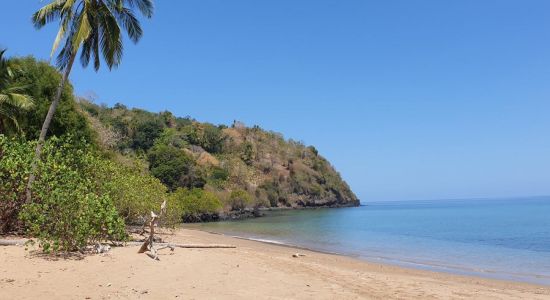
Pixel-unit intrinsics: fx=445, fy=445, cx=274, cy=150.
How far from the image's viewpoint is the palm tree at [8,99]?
17.4 meters

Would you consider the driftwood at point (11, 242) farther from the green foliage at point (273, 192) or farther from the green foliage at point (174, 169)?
the green foliage at point (273, 192)

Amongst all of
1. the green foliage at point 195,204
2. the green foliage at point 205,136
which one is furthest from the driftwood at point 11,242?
the green foliage at point 205,136

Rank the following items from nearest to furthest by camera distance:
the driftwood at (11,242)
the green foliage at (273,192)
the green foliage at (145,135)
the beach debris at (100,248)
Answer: the beach debris at (100,248) → the driftwood at (11,242) → the green foliage at (145,135) → the green foliage at (273,192)

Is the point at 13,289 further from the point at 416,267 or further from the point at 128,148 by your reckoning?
the point at 128,148

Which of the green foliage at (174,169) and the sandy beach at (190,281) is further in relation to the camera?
the green foliage at (174,169)

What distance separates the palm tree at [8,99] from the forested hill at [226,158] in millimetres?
43511

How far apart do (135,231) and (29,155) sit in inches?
272

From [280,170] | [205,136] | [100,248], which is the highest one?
[205,136]

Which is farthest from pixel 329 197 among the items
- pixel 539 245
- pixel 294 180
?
pixel 539 245

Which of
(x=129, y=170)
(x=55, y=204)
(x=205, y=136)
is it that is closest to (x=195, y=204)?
(x=129, y=170)

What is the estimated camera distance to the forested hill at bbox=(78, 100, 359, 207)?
6994 cm

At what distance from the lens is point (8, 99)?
17234 millimetres

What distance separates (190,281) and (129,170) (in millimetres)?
17956

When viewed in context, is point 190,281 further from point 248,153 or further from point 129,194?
point 248,153
